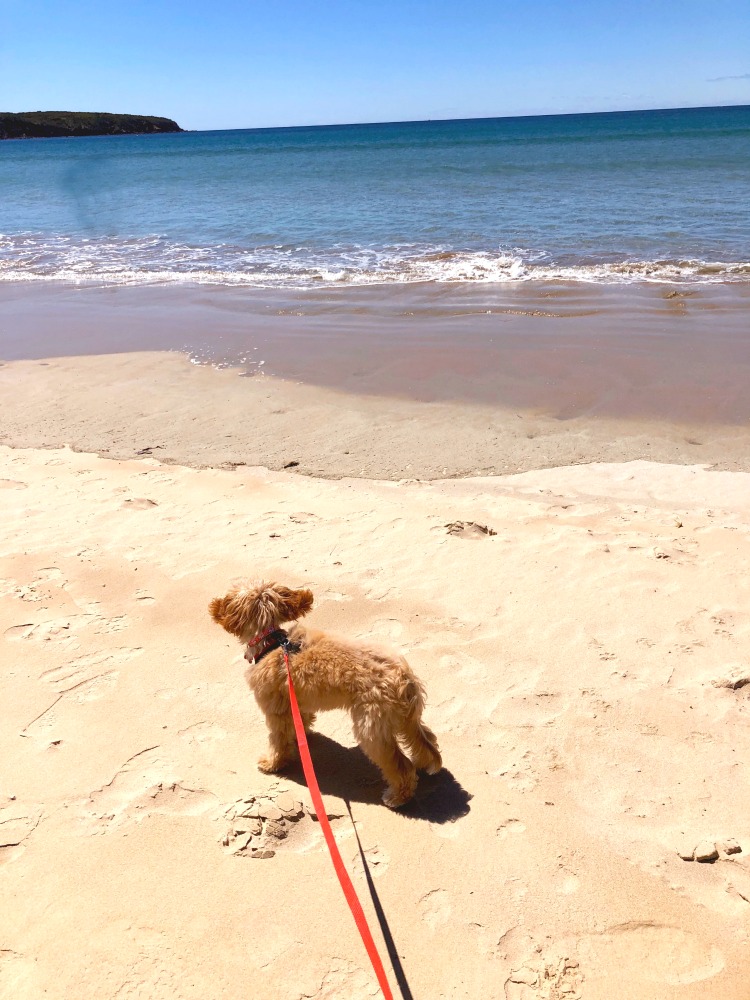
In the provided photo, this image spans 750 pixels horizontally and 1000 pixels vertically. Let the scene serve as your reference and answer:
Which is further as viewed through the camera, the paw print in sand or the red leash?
the paw print in sand

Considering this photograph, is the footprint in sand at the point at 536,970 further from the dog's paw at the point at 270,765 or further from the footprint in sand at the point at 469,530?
the footprint in sand at the point at 469,530

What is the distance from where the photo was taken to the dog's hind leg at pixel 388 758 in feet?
10.1

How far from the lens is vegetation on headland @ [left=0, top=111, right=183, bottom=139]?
120750 mm

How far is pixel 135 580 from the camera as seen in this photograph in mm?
4910

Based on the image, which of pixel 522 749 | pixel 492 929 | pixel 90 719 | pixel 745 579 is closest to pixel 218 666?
pixel 90 719

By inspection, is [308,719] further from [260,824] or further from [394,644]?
[394,644]

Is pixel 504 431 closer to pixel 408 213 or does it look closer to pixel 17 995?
pixel 17 995

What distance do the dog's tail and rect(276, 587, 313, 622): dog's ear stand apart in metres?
0.61

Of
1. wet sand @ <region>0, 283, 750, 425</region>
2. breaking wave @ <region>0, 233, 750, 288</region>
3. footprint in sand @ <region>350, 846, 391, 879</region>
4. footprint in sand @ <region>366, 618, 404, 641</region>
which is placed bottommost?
footprint in sand @ <region>350, 846, 391, 879</region>

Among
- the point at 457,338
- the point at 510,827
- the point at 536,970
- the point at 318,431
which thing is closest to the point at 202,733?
the point at 510,827

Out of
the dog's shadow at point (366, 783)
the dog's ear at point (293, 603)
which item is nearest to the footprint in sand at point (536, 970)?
the dog's shadow at point (366, 783)

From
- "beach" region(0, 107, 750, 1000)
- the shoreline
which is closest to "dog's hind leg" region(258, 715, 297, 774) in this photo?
"beach" region(0, 107, 750, 1000)

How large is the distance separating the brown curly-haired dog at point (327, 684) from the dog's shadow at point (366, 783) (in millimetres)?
78

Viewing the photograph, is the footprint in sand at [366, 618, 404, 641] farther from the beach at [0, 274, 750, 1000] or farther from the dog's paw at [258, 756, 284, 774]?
the dog's paw at [258, 756, 284, 774]
